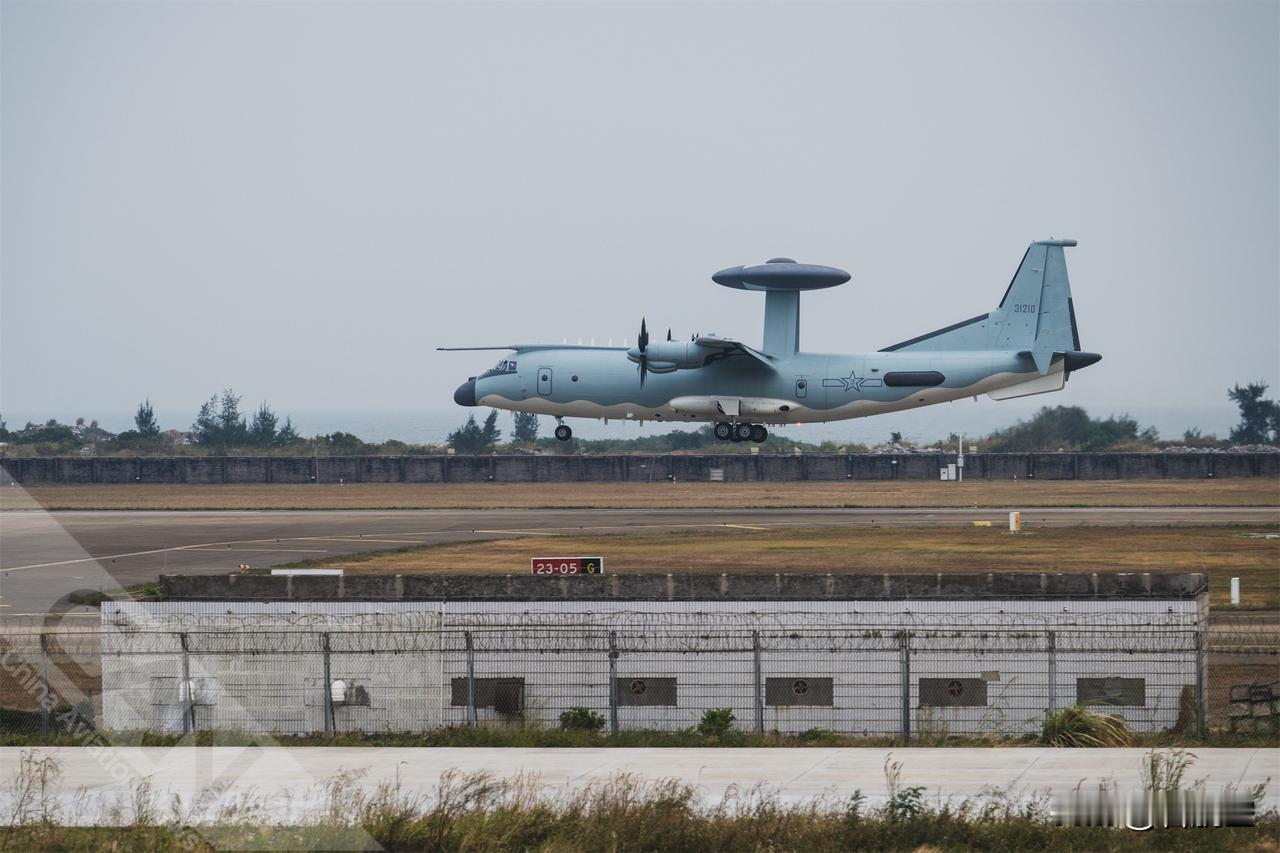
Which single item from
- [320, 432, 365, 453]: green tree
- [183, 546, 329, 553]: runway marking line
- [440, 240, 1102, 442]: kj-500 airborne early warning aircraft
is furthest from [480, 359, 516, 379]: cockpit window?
[320, 432, 365, 453]: green tree

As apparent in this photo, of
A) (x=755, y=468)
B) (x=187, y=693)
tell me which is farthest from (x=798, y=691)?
(x=755, y=468)

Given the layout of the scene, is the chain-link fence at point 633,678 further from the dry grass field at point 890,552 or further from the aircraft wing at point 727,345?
the aircraft wing at point 727,345

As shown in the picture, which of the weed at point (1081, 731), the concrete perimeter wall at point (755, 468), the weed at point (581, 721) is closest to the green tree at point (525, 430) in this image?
the concrete perimeter wall at point (755, 468)

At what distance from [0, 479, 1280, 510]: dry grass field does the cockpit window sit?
609 inches

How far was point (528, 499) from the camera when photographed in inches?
3206

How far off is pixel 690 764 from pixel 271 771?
5899 millimetres

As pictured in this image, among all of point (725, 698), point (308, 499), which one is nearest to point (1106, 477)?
point (308, 499)

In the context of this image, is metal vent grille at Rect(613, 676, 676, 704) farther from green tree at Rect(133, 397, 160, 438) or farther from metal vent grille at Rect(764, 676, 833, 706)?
→ green tree at Rect(133, 397, 160, 438)

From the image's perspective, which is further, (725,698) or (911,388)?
(911,388)

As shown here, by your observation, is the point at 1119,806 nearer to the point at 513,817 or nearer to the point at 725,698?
the point at 513,817

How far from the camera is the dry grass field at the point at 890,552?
43.0m

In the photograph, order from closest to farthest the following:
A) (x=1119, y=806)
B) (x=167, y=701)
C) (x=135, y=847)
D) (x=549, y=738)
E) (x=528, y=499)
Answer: (x=135, y=847) < (x=1119, y=806) < (x=549, y=738) < (x=167, y=701) < (x=528, y=499)

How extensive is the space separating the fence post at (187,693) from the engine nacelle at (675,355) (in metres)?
34.3

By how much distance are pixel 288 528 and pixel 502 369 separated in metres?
12.0
